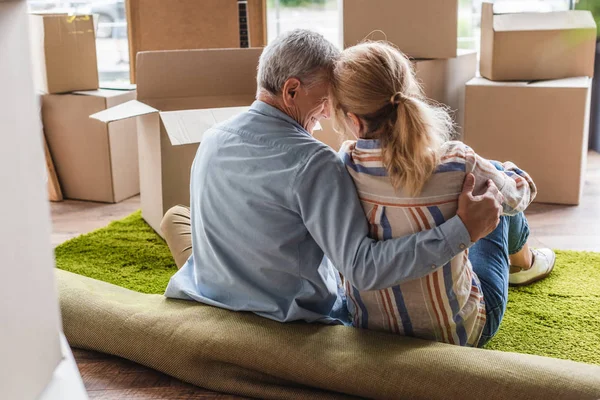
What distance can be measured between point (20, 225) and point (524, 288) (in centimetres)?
196

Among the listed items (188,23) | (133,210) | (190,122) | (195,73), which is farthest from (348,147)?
(188,23)

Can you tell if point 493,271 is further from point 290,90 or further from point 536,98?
point 536,98

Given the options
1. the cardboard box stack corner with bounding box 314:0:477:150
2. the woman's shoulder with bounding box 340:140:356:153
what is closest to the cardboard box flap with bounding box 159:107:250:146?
the cardboard box stack corner with bounding box 314:0:477:150

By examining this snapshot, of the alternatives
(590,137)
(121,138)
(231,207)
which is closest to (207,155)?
(231,207)

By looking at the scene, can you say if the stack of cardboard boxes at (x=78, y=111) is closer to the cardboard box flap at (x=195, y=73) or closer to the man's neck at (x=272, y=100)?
the cardboard box flap at (x=195, y=73)

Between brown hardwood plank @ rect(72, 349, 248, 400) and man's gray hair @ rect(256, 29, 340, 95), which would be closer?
man's gray hair @ rect(256, 29, 340, 95)

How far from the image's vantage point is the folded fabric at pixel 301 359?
53.4 inches

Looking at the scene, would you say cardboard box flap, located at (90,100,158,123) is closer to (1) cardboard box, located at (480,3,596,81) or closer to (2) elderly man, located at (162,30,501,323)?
(2) elderly man, located at (162,30,501,323)

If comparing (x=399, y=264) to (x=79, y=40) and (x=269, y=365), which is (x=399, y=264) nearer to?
(x=269, y=365)

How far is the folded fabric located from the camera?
1.36 metres

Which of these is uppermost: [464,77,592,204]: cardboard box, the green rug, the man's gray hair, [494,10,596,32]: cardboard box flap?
[494,10,596,32]: cardboard box flap

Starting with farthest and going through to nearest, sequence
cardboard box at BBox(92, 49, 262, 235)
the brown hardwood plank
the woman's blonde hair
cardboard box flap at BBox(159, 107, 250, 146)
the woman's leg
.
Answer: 1. cardboard box at BBox(92, 49, 262, 235)
2. cardboard box flap at BBox(159, 107, 250, 146)
3. the woman's leg
4. the brown hardwood plank
5. the woman's blonde hair

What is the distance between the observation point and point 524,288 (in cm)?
217

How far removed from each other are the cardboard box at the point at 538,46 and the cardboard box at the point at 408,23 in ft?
0.87
